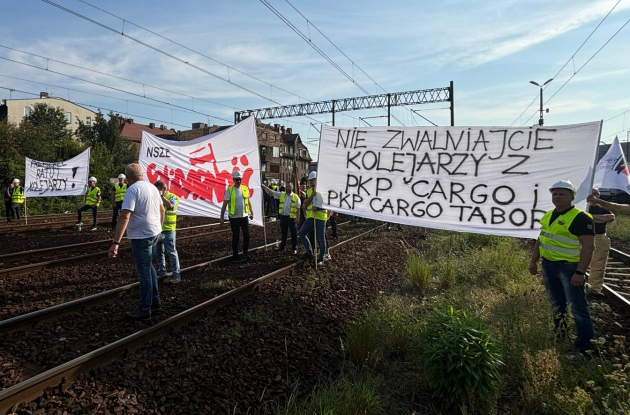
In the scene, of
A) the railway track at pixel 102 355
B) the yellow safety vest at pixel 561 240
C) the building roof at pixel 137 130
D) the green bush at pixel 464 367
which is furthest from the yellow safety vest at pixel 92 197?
the building roof at pixel 137 130

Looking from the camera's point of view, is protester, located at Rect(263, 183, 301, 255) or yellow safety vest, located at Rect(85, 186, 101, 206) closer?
protester, located at Rect(263, 183, 301, 255)

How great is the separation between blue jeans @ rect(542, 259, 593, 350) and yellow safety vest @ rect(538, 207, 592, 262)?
0.25 feet

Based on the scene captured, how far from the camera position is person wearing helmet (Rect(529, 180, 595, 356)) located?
3.98 metres

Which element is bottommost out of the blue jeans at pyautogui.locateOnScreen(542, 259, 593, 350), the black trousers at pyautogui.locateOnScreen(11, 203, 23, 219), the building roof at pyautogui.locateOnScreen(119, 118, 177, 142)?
the black trousers at pyautogui.locateOnScreen(11, 203, 23, 219)

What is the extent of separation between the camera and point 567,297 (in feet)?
13.8

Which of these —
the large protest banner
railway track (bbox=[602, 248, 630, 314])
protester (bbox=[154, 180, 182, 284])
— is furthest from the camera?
protester (bbox=[154, 180, 182, 284])

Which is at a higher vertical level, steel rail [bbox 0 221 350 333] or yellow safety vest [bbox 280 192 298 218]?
yellow safety vest [bbox 280 192 298 218]

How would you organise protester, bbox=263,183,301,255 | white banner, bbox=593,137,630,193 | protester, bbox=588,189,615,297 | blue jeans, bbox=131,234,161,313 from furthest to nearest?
1. white banner, bbox=593,137,630,193
2. protester, bbox=263,183,301,255
3. protester, bbox=588,189,615,297
4. blue jeans, bbox=131,234,161,313

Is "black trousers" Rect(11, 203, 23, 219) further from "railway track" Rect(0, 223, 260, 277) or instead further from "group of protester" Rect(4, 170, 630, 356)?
"group of protester" Rect(4, 170, 630, 356)

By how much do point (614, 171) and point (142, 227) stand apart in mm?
12630

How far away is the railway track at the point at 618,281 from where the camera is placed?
21.0 ft

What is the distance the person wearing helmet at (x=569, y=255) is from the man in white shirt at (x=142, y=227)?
4941 millimetres

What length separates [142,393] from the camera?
3.61 metres

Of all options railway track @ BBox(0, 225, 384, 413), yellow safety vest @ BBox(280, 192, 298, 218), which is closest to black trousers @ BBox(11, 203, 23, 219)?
yellow safety vest @ BBox(280, 192, 298, 218)
